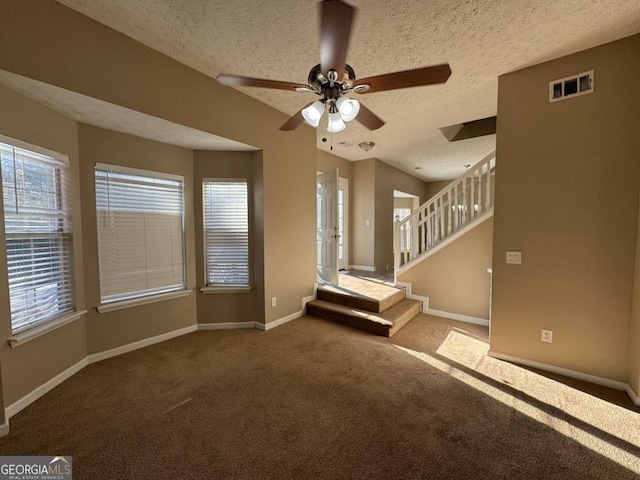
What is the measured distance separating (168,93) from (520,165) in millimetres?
3345

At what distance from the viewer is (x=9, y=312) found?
78.6 inches

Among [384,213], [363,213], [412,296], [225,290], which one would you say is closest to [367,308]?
[412,296]

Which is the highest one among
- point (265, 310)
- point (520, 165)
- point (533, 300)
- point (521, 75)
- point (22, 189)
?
point (521, 75)

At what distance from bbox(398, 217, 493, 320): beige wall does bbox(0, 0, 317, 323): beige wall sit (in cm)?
178

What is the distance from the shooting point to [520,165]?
2598 mm

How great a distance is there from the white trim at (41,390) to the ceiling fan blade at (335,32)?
3098 mm

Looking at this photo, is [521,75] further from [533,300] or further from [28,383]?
[28,383]

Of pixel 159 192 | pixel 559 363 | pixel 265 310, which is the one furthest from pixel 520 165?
pixel 159 192

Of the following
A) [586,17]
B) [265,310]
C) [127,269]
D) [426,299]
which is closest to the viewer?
[586,17]

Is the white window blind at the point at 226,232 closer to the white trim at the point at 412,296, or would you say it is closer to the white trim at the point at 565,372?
the white trim at the point at 412,296

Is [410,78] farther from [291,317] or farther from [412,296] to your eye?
[412,296]

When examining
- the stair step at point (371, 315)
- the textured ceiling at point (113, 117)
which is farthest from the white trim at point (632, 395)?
the textured ceiling at point (113, 117)

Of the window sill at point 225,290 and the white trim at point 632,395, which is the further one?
the window sill at point 225,290

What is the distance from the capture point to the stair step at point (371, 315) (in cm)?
344
